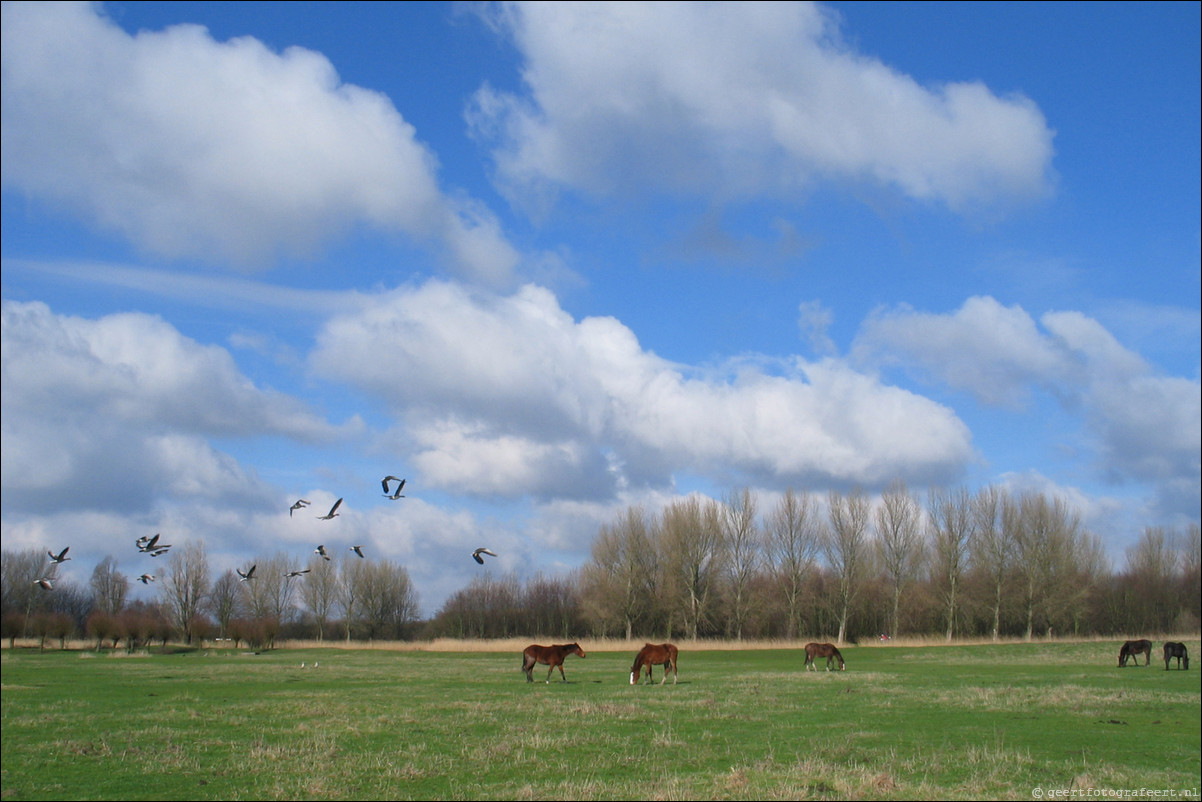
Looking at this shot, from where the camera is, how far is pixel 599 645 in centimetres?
8331

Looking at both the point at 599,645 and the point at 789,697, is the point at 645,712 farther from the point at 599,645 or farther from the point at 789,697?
the point at 599,645

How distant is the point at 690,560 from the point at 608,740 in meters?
77.1

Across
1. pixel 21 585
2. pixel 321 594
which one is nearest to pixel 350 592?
pixel 321 594

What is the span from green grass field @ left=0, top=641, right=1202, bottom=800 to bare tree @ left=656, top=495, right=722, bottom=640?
2281 inches

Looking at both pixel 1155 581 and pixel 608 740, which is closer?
pixel 608 740

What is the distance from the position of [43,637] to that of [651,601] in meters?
63.9

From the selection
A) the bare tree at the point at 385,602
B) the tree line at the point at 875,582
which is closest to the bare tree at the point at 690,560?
the tree line at the point at 875,582

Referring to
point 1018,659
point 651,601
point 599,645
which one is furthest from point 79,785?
point 651,601

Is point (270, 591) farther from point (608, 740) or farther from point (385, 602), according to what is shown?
point (608, 740)

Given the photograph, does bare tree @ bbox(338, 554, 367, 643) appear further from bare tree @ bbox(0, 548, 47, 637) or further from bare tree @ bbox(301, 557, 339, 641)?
bare tree @ bbox(0, 548, 47, 637)

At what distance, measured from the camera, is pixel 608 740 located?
1906 centimetres

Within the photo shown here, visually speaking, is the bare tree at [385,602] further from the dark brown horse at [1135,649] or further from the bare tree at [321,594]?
the dark brown horse at [1135,649]

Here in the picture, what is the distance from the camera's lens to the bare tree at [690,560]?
92.4 meters

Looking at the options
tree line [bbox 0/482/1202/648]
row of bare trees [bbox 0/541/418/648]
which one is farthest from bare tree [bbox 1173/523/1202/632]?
row of bare trees [bbox 0/541/418/648]
